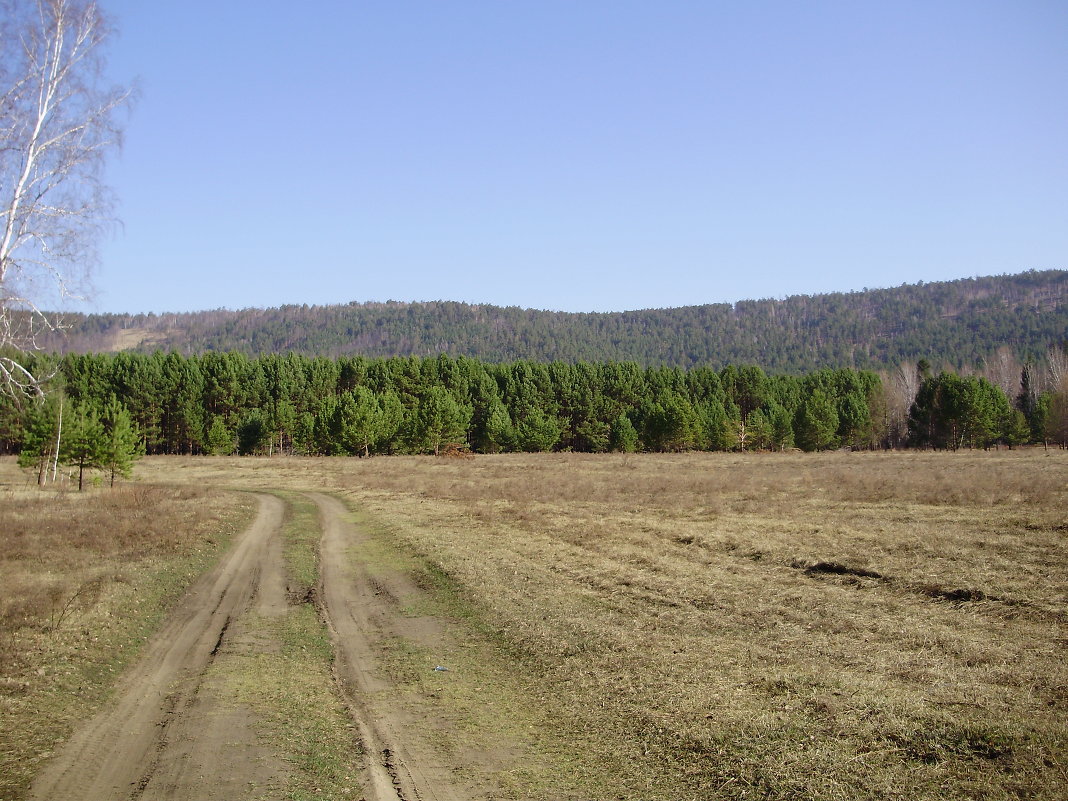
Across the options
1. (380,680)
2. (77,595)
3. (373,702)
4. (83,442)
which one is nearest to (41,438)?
(83,442)

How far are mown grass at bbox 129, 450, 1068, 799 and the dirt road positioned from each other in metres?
1.33

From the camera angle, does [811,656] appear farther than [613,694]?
Yes

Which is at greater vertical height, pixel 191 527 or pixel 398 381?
pixel 398 381

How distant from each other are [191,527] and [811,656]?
20.5 metres

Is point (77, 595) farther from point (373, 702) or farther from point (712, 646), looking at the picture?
point (712, 646)

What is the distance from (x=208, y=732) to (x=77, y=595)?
7.50 m

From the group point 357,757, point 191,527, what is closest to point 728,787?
point 357,757

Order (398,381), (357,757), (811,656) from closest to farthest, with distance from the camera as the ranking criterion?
(357,757), (811,656), (398,381)

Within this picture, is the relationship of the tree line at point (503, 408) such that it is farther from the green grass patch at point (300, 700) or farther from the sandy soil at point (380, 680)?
the green grass patch at point (300, 700)

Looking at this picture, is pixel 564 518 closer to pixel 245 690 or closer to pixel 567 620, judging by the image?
pixel 567 620

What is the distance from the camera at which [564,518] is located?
2620 cm

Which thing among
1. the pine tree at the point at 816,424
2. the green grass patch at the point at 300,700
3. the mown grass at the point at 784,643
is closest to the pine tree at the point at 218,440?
the mown grass at the point at 784,643

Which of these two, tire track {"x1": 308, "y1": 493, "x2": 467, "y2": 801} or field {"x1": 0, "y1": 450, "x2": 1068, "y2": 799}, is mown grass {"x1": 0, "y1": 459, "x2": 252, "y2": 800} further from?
tire track {"x1": 308, "y1": 493, "x2": 467, "y2": 801}

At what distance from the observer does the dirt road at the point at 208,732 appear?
251 inches
